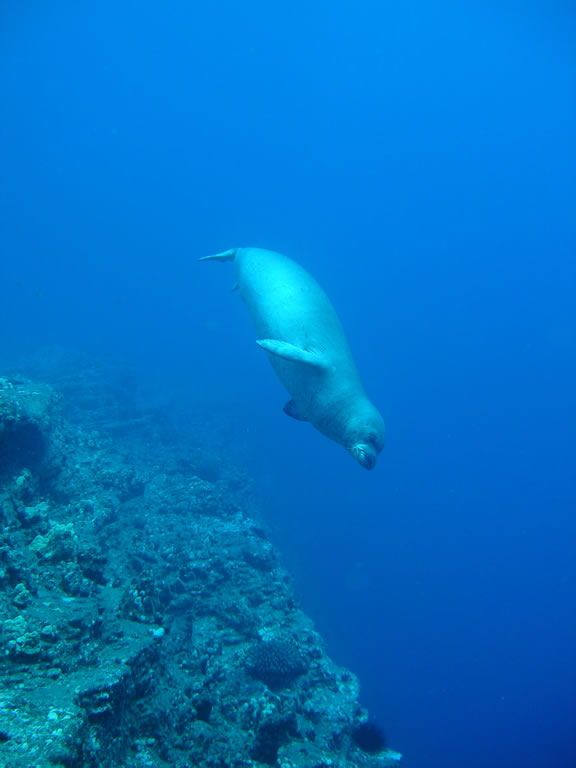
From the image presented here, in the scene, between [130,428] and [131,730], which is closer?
[131,730]

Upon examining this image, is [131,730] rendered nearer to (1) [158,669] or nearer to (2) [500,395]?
(1) [158,669]

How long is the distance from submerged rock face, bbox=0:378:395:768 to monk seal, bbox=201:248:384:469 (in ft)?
8.00

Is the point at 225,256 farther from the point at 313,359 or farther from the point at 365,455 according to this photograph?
the point at 365,455

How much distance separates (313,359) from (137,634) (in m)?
2.77

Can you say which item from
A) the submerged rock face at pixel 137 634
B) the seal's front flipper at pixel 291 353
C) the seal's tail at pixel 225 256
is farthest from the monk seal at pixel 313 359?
the submerged rock face at pixel 137 634

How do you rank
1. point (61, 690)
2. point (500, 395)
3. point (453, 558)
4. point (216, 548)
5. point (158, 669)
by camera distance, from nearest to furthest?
point (61, 690), point (158, 669), point (216, 548), point (453, 558), point (500, 395)

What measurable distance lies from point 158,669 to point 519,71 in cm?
11714

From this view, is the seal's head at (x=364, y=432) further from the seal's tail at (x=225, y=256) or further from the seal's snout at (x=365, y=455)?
the seal's tail at (x=225, y=256)

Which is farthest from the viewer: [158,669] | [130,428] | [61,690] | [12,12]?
[12,12]

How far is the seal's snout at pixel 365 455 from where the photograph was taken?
13.8 ft

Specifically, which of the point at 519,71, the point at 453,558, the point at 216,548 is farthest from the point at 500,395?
the point at 519,71

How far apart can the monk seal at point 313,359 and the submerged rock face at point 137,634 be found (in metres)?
2.44

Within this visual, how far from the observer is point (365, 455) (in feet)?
13.8

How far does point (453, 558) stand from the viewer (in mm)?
28281
